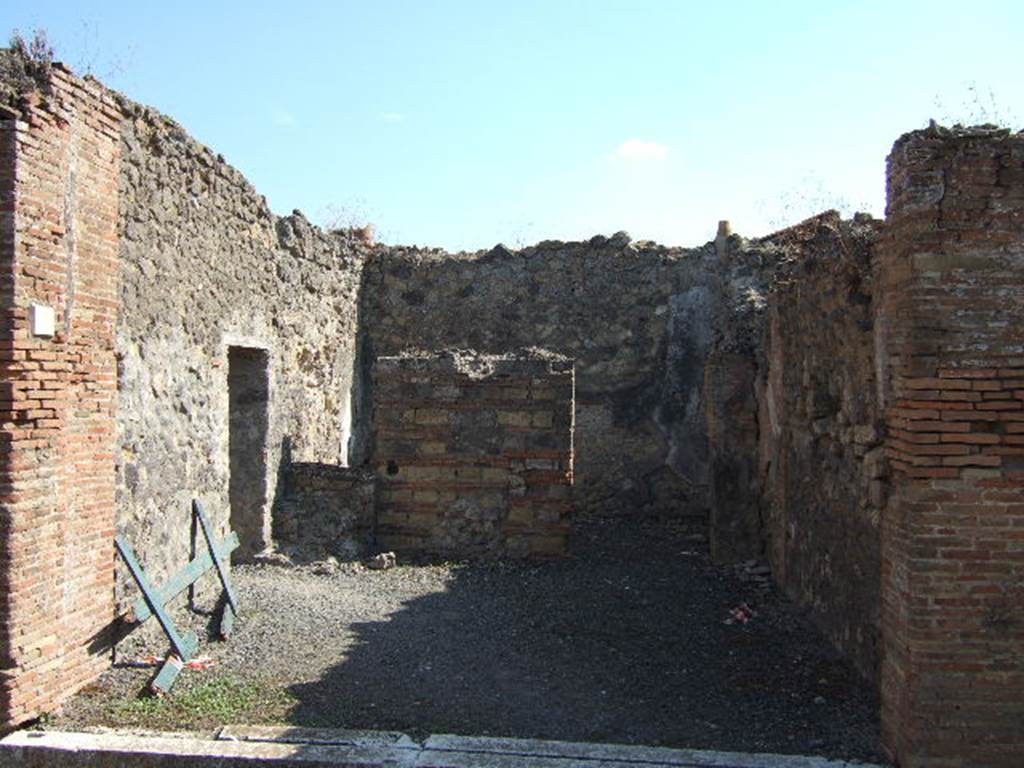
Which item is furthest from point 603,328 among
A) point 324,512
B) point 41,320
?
point 41,320

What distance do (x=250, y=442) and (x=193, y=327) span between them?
192 cm

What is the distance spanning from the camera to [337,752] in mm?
4531

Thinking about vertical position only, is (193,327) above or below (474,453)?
above

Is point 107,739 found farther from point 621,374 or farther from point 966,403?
point 621,374

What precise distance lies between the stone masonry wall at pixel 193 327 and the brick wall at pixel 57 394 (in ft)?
0.98

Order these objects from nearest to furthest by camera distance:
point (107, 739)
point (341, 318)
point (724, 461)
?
point (107, 739) → point (724, 461) → point (341, 318)

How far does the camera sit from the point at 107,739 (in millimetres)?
4668

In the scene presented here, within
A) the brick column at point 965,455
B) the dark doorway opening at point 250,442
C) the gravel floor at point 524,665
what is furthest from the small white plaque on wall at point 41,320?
the brick column at point 965,455

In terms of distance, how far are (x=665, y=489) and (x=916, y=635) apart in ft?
23.9

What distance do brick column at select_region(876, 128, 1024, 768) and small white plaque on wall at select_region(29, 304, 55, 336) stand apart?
4.15m

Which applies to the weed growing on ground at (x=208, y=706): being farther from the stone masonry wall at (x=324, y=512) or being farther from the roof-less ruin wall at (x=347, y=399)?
the stone masonry wall at (x=324, y=512)

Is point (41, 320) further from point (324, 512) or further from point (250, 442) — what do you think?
point (324, 512)

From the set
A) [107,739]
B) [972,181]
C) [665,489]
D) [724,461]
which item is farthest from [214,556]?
[665,489]

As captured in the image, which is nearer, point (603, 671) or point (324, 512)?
point (603, 671)
